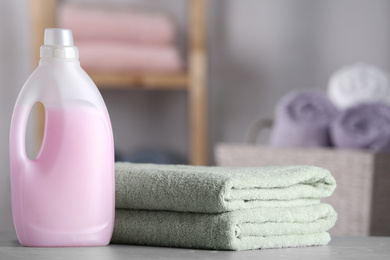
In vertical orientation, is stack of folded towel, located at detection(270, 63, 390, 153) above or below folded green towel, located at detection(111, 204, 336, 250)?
below

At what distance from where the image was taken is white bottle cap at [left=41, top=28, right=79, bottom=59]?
70 centimetres

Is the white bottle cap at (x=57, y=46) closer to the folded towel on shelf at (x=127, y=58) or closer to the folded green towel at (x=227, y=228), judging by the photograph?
the folded green towel at (x=227, y=228)

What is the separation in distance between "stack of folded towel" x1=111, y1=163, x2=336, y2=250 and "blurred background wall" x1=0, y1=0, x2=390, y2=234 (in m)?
1.97

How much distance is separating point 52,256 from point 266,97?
85.8 inches

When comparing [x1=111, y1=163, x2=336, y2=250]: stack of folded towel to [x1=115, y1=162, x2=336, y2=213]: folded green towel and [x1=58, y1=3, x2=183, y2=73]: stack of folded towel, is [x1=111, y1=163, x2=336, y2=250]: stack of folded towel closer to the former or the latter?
[x1=115, y1=162, x2=336, y2=213]: folded green towel

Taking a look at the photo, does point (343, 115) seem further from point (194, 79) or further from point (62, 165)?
point (62, 165)

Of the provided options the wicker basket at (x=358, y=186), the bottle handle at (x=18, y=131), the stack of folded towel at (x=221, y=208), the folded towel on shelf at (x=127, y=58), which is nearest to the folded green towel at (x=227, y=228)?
the stack of folded towel at (x=221, y=208)

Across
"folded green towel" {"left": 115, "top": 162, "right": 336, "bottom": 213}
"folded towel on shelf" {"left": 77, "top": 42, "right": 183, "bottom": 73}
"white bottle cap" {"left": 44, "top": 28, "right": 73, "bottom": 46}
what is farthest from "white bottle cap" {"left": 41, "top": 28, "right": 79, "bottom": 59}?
"folded towel on shelf" {"left": 77, "top": 42, "right": 183, "bottom": 73}

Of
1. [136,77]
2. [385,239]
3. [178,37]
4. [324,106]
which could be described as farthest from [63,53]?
[178,37]

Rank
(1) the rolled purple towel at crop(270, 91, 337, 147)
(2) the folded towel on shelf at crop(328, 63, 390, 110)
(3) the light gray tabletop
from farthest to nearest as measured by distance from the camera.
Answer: (2) the folded towel on shelf at crop(328, 63, 390, 110)
(1) the rolled purple towel at crop(270, 91, 337, 147)
(3) the light gray tabletop

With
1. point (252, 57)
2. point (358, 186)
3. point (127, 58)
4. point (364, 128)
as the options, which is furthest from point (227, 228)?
point (252, 57)

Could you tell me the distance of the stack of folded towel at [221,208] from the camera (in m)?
0.68

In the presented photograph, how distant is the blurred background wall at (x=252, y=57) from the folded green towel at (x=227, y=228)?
197 centimetres

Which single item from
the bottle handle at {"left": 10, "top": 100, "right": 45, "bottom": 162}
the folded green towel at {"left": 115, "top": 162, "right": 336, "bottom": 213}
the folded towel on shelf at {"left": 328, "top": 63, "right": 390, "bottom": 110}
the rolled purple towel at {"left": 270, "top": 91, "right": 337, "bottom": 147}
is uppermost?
the bottle handle at {"left": 10, "top": 100, "right": 45, "bottom": 162}
